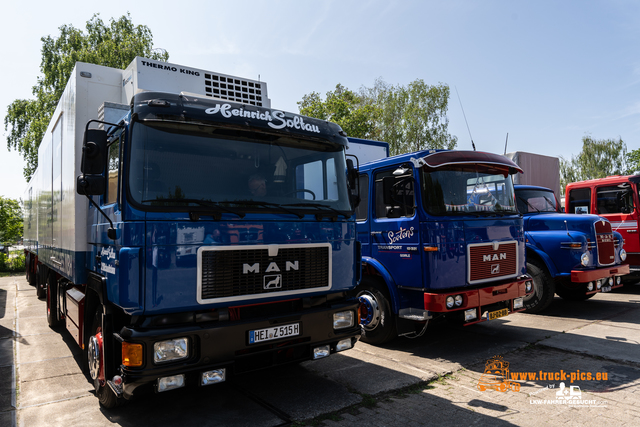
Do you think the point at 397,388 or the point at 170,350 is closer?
the point at 170,350

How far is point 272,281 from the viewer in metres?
3.64

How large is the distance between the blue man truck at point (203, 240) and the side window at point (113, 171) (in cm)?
2

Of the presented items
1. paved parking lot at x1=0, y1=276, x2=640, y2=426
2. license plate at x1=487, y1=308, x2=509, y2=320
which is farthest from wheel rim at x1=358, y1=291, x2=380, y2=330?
license plate at x1=487, y1=308, x2=509, y2=320

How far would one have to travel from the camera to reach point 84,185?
3322 millimetres

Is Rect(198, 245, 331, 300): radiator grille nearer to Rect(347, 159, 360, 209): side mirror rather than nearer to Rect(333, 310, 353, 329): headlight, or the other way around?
Rect(333, 310, 353, 329): headlight

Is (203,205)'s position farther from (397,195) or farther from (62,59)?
(62,59)

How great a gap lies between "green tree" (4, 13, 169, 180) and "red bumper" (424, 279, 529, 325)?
26.8 metres

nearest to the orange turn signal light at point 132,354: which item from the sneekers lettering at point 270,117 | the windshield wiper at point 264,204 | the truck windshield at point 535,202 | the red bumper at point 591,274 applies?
the windshield wiper at point 264,204

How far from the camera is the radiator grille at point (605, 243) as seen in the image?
24.4ft

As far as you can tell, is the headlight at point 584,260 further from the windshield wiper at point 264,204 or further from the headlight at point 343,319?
the windshield wiper at point 264,204

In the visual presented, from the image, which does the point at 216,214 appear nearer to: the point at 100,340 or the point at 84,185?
the point at 84,185

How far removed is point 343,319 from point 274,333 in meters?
0.82

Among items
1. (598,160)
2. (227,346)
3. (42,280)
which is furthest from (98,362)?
(598,160)

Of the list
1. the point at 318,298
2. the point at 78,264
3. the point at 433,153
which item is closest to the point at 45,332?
the point at 78,264
